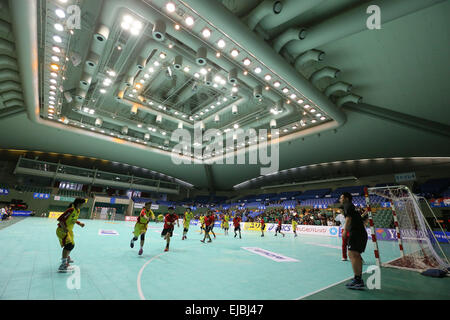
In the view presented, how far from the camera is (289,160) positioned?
30.5 metres

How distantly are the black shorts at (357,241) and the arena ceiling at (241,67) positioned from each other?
8.56 meters

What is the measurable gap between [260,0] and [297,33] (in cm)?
235

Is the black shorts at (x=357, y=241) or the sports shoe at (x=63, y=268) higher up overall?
the black shorts at (x=357, y=241)

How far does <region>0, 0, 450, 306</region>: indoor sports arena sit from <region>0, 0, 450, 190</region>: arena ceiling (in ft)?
0.30

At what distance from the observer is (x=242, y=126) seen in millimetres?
22000

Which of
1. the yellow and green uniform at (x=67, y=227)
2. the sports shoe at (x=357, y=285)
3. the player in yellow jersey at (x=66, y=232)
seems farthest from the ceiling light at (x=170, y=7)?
the sports shoe at (x=357, y=285)

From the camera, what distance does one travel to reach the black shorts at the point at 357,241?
4.58 meters

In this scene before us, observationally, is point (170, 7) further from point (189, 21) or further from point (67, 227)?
point (67, 227)

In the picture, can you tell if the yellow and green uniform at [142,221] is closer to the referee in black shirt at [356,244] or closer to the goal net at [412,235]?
the referee in black shirt at [356,244]

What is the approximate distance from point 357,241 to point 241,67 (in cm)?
1045

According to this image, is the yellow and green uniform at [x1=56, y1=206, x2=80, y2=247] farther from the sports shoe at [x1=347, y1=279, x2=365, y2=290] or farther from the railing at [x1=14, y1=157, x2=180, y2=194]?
the railing at [x1=14, y1=157, x2=180, y2=194]

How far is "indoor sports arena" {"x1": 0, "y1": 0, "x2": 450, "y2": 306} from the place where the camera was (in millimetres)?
5098
